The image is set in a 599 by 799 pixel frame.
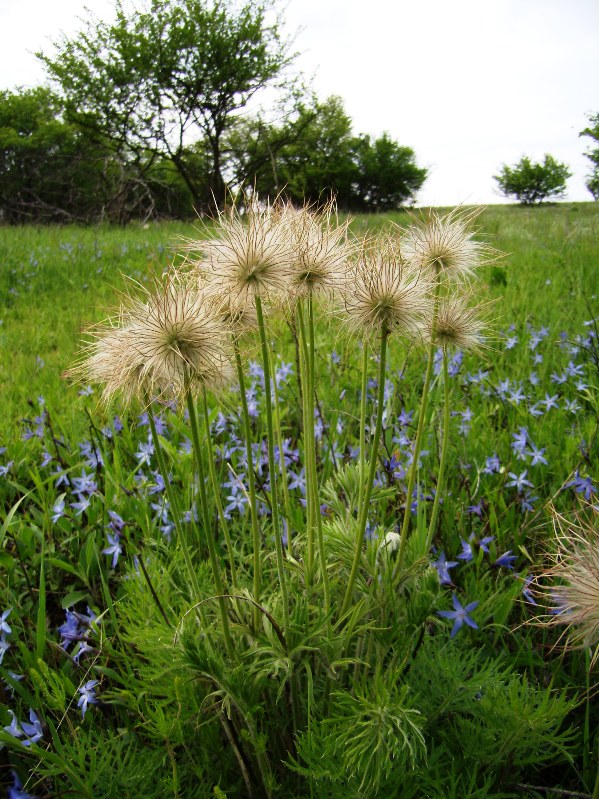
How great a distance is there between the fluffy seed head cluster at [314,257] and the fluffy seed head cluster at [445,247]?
0.24 m

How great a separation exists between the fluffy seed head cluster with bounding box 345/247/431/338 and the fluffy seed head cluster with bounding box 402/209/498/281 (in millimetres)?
231

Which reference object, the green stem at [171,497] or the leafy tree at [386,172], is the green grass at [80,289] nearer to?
the green stem at [171,497]

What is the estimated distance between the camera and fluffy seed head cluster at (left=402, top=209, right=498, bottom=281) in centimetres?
152

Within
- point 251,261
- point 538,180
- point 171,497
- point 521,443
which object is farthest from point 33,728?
point 538,180

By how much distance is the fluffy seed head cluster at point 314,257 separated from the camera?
4.17 ft

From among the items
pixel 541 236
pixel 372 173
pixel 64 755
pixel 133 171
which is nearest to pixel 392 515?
pixel 64 755

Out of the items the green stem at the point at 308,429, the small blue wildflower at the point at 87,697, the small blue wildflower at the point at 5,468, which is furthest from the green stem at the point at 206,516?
the small blue wildflower at the point at 5,468

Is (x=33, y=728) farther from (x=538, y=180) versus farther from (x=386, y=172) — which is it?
(x=538, y=180)

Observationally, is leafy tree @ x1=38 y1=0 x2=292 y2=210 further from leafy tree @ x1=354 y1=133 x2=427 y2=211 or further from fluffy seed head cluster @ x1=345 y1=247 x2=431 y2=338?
fluffy seed head cluster @ x1=345 y1=247 x2=431 y2=338

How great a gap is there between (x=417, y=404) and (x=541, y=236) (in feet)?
22.9

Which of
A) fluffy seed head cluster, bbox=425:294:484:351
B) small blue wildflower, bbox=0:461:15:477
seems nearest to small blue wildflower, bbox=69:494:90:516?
small blue wildflower, bbox=0:461:15:477

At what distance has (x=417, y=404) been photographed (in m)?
3.16

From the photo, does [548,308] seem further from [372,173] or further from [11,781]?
[372,173]

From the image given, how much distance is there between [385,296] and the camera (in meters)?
1.23
